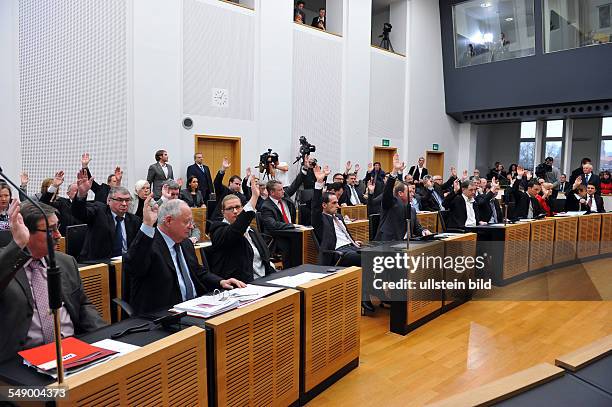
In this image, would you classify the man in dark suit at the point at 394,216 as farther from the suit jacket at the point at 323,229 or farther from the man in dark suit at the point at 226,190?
the man in dark suit at the point at 226,190

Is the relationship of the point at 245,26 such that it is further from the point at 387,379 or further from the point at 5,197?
the point at 387,379

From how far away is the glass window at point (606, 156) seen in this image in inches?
565

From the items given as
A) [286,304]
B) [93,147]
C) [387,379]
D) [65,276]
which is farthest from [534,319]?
[93,147]

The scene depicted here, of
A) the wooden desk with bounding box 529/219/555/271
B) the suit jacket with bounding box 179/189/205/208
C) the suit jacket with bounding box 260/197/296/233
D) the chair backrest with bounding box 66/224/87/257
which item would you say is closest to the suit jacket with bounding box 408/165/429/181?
the wooden desk with bounding box 529/219/555/271

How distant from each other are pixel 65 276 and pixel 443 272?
3537 mm

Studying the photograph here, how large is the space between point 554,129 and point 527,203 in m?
9.56

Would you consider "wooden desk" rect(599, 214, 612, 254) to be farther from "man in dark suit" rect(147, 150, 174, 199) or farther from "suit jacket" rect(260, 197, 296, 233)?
"man in dark suit" rect(147, 150, 174, 199)

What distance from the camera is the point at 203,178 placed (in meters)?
8.04

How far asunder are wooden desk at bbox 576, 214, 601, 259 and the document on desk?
18.5ft

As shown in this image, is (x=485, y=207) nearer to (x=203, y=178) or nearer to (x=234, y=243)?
(x=234, y=243)

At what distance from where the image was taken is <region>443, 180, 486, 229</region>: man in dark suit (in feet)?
20.3

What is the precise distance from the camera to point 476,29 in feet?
41.1

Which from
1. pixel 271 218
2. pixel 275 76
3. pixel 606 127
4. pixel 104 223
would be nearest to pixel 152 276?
pixel 104 223

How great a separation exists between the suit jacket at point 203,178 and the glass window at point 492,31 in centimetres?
829
